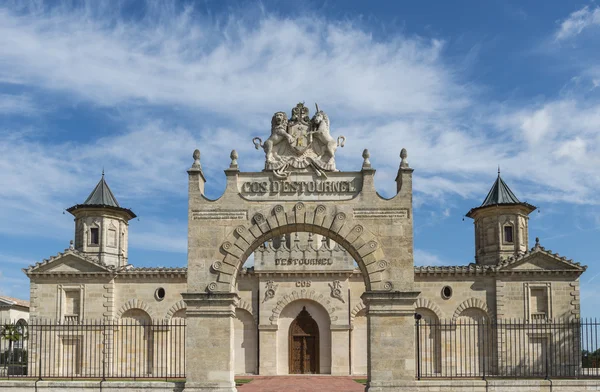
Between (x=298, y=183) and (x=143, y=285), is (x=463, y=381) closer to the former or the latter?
(x=298, y=183)

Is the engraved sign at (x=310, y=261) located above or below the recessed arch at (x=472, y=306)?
above

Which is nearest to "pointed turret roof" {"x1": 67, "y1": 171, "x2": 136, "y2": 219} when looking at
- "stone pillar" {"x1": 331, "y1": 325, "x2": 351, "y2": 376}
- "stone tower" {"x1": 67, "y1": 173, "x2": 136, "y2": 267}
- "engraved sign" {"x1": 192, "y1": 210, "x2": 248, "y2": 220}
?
"stone tower" {"x1": 67, "y1": 173, "x2": 136, "y2": 267}

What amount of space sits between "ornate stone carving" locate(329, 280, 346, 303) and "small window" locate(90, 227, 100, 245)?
12.5 m

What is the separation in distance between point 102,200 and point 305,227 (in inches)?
845

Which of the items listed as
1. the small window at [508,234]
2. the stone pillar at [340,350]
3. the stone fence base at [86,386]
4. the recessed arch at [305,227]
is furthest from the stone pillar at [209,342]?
the small window at [508,234]

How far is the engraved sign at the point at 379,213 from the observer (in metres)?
18.4

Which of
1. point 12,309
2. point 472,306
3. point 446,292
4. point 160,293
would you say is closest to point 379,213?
point 446,292

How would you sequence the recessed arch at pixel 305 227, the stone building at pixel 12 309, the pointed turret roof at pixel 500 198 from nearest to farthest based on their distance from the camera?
the recessed arch at pixel 305 227 < the pointed turret roof at pixel 500 198 < the stone building at pixel 12 309

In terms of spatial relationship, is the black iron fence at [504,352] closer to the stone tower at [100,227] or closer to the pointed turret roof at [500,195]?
the pointed turret roof at [500,195]

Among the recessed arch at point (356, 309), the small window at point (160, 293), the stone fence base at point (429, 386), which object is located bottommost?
the stone fence base at point (429, 386)

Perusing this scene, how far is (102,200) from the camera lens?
37.4 meters

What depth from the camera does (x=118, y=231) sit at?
124ft

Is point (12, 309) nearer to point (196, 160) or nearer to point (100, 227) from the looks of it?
point (100, 227)

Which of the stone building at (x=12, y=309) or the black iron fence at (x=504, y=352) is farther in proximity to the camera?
the stone building at (x=12, y=309)
